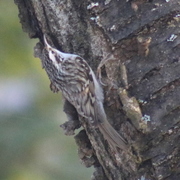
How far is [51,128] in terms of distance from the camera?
389 cm

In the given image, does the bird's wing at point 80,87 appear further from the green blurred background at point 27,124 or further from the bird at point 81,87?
the green blurred background at point 27,124

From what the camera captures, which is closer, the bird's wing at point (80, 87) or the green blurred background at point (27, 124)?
the bird's wing at point (80, 87)

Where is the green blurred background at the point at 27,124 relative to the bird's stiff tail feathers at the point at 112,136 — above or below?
above

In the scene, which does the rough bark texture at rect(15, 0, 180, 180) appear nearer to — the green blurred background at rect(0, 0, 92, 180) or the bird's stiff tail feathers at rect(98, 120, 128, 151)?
the bird's stiff tail feathers at rect(98, 120, 128, 151)

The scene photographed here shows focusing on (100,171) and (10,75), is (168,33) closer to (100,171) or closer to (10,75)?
(100,171)

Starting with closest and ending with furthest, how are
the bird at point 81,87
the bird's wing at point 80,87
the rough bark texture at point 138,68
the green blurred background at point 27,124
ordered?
the rough bark texture at point 138,68, the bird at point 81,87, the bird's wing at point 80,87, the green blurred background at point 27,124

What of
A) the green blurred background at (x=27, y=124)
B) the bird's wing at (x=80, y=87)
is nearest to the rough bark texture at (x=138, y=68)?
the bird's wing at (x=80, y=87)

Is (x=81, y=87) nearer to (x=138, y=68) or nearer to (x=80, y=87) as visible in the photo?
(x=80, y=87)

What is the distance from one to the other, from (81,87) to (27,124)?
318mm

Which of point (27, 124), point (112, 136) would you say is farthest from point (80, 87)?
point (112, 136)

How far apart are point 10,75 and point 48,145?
1.28ft

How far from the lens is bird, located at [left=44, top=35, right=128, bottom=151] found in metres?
3.26

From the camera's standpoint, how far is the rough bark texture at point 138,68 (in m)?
3.07

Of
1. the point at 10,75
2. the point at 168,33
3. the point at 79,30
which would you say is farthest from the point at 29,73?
the point at 168,33
